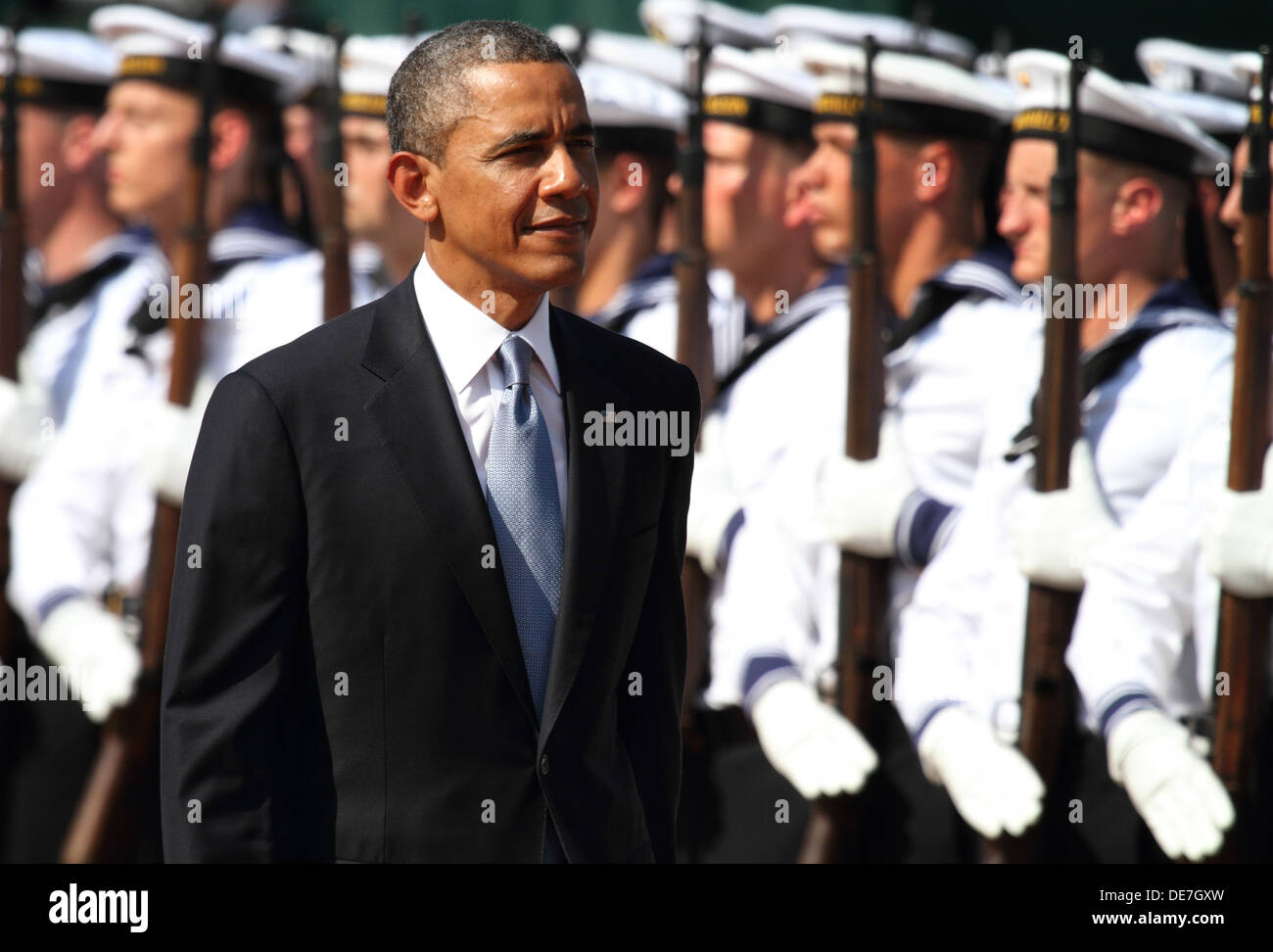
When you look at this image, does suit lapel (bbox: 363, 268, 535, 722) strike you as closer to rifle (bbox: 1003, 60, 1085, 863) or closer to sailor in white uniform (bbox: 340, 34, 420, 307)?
rifle (bbox: 1003, 60, 1085, 863)

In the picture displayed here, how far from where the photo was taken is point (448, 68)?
5.81 feet

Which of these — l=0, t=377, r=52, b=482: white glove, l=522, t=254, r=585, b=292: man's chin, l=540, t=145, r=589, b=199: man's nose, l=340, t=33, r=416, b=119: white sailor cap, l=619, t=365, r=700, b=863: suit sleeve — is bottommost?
l=619, t=365, r=700, b=863: suit sleeve

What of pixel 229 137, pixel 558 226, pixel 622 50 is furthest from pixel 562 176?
pixel 229 137

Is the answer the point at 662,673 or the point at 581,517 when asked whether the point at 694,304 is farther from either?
the point at 581,517

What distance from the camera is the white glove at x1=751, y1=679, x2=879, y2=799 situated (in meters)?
4.29

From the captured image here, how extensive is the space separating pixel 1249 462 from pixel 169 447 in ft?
9.09

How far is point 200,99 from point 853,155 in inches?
72.8

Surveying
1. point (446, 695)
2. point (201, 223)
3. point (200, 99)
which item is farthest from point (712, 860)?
point (446, 695)

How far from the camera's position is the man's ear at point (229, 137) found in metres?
4.93

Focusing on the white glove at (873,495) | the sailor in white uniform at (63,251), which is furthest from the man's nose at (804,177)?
the sailor in white uniform at (63,251)

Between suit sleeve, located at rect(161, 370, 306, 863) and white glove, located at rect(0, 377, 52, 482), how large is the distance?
3.45 m

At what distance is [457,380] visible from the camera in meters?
1.85

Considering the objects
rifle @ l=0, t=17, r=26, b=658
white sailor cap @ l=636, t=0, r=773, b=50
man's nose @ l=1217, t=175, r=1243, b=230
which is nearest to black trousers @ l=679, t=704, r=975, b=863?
man's nose @ l=1217, t=175, r=1243, b=230

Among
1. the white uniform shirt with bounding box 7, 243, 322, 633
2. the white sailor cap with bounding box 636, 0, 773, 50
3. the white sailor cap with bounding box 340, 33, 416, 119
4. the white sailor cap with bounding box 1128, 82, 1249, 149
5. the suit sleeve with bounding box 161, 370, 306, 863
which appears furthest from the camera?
the white uniform shirt with bounding box 7, 243, 322, 633
